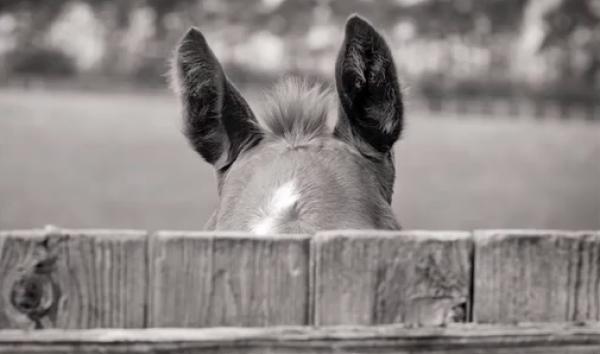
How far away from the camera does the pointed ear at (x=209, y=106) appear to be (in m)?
2.94

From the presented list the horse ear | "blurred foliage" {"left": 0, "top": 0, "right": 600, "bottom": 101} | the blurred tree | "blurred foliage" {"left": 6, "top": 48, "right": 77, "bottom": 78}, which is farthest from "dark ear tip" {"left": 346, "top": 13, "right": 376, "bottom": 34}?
"blurred foliage" {"left": 6, "top": 48, "right": 77, "bottom": 78}

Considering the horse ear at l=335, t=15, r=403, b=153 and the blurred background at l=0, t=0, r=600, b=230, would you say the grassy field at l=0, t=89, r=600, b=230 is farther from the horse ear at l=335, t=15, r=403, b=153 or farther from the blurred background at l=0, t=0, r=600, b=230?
the horse ear at l=335, t=15, r=403, b=153

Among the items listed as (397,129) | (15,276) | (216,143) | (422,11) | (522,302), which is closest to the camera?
(15,276)

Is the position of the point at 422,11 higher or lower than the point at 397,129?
higher

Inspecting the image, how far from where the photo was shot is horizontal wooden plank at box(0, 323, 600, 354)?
144 cm

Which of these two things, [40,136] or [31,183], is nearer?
[31,183]

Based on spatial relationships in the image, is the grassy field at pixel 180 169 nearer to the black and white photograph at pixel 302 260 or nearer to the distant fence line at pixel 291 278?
the black and white photograph at pixel 302 260

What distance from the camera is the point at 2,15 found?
2039 cm

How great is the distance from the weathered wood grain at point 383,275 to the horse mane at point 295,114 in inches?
60.9

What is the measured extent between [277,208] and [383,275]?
44.3 inches

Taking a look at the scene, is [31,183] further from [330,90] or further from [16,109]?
[330,90]

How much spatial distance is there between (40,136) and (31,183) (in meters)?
5.29

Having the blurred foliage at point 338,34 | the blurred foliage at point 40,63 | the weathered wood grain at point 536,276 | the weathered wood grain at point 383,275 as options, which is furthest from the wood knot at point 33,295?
the blurred foliage at point 40,63

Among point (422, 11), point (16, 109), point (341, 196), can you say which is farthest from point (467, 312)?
point (16, 109)
